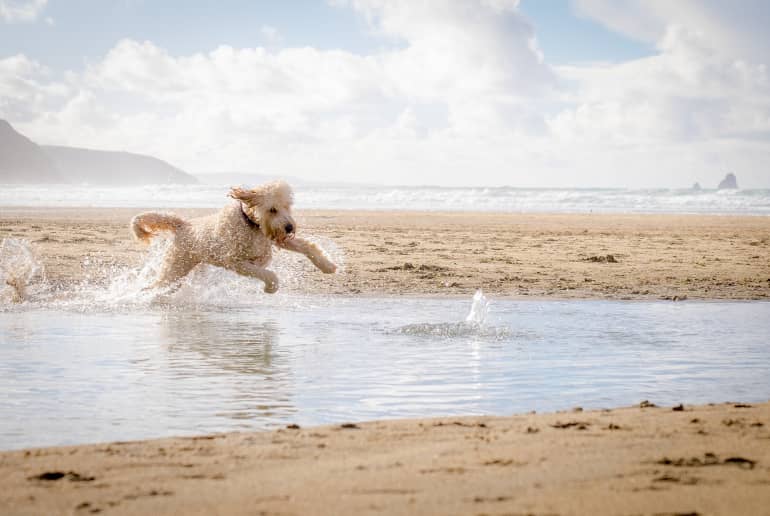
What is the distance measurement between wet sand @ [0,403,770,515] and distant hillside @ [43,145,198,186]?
12907cm

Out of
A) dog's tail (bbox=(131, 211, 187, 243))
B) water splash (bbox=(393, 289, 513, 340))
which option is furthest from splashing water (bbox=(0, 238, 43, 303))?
water splash (bbox=(393, 289, 513, 340))

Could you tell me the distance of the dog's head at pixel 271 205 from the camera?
839 cm

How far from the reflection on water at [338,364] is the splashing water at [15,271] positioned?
0.50 m

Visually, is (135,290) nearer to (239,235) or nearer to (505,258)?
(239,235)

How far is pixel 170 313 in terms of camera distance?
8539 millimetres

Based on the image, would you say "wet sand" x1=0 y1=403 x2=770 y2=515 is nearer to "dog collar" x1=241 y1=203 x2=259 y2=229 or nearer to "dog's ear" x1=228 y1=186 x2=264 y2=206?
"dog's ear" x1=228 y1=186 x2=264 y2=206

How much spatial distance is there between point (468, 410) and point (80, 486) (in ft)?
6.97

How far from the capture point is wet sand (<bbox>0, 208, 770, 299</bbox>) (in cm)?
1100

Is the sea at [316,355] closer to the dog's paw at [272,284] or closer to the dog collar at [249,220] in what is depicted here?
the dog's paw at [272,284]

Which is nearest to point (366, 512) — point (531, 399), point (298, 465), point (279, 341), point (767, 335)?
point (298, 465)

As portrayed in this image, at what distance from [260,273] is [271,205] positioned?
2.49ft

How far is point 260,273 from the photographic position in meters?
8.73

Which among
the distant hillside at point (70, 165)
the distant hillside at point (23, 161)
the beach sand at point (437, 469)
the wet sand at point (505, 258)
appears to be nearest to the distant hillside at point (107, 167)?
the distant hillside at point (70, 165)

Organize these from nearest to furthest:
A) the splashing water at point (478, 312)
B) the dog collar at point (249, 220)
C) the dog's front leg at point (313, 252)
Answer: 1. the splashing water at point (478, 312)
2. the dog collar at point (249, 220)
3. the dog's front leg at point (313, 252)
